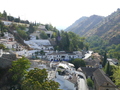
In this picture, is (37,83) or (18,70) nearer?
(37,83)

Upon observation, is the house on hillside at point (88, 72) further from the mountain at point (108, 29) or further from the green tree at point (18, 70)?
the mountain at point (108, 29)

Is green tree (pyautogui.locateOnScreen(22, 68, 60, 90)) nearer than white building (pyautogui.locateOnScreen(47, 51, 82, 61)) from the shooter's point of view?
Yes

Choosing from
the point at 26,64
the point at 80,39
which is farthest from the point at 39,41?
the point at 26,64

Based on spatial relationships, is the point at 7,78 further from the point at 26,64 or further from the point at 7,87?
the point at 26,64

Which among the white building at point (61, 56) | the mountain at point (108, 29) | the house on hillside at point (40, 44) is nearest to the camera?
the white building at point (61, 56)

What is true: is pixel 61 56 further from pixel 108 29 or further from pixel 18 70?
pixel 108 29

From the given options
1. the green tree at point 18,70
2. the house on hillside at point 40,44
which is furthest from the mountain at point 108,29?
the green tree at point 18,70

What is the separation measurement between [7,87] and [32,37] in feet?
94.7

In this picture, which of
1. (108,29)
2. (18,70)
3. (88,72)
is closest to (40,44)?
(88,72)

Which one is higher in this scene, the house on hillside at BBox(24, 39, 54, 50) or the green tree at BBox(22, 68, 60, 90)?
the house on hillside at BBox(24, 39, 54, 50)

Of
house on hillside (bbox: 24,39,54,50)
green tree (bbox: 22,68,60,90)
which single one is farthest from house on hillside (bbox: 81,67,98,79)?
green tree (bbox: 22,68,60,90)

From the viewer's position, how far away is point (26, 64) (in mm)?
15258

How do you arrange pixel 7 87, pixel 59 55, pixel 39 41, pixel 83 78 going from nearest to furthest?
pixel 7 87
pixel 83 78
pixel 59 55
pixel 39 41

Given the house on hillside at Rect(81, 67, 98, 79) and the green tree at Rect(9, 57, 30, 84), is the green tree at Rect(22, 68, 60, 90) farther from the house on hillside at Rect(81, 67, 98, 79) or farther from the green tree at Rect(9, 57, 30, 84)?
the house on hillside at Rect(81, 67, 98, 79)
